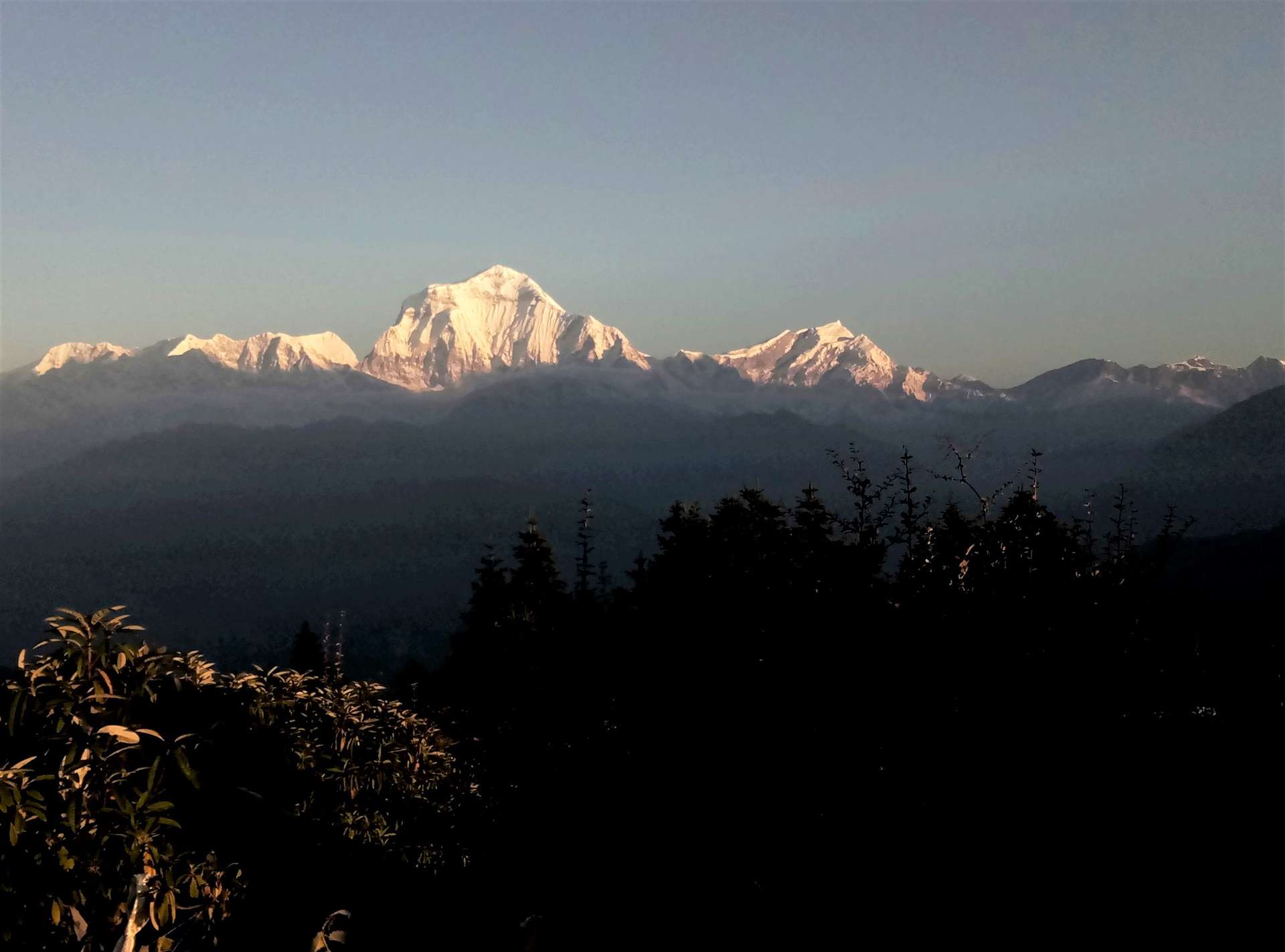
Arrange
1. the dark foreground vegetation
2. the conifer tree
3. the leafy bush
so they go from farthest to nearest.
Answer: the conifer tree, the dark foreground vegetation, the leafy bush

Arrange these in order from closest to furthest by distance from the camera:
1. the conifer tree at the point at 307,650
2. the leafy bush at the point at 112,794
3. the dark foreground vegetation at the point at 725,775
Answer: the leafy bush at the point at 112,794 → the dark foreground vegetation at the point at 725,775 → the conifer tree at the point at 307,650

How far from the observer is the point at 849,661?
61.1 feet

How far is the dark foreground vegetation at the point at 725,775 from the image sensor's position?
8.88 m

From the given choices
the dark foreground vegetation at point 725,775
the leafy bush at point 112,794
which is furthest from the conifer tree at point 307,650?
the leafy bush at point 112,794

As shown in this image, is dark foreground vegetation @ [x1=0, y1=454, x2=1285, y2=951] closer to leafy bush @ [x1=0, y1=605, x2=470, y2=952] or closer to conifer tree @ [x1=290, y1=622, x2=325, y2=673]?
leafy bush @ [x1=0, y1=605, x2=470, y2=952]

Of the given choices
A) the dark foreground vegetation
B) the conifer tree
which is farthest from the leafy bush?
the conifer tree

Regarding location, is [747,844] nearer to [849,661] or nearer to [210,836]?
[849,661]

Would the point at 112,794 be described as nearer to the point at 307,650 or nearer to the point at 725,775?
the point at 725,775

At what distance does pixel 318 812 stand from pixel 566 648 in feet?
65.0

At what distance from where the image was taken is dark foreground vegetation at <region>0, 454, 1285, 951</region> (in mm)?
8875

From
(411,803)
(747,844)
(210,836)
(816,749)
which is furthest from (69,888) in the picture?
(816,749)

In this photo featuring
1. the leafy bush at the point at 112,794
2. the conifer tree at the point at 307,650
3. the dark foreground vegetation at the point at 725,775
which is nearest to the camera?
the leafy bush at the point at 112,794

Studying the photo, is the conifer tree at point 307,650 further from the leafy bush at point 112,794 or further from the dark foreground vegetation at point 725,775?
the leafy bush at point 112,794

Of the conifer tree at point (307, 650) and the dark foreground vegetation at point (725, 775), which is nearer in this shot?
the dark foreground vegetation at point (725, 775)
